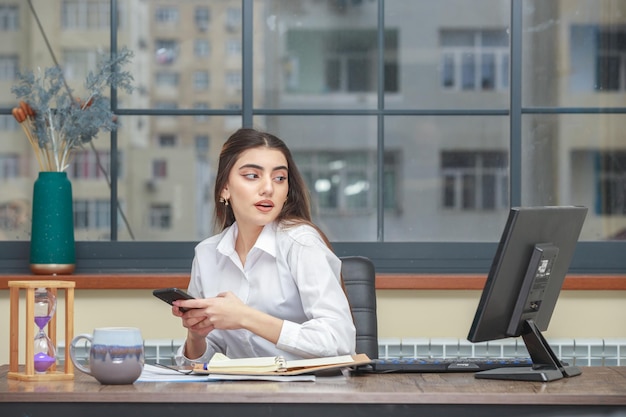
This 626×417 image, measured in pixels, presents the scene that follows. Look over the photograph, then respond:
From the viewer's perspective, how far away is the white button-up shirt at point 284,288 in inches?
88.8

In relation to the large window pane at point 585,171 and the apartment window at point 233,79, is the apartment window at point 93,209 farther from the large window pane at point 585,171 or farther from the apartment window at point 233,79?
the large window pane at point 585,171

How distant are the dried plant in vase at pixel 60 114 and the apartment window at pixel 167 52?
18635 millimetres

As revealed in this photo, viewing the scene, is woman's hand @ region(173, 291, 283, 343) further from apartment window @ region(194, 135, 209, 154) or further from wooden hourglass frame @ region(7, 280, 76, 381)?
apartment window @ region(194, 135, 209, 154)

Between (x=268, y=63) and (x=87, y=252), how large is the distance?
1783 cm

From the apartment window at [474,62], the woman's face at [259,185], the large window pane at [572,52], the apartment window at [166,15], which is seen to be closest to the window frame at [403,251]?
the woman's face at [259,185]

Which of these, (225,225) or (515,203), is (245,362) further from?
(515,203)

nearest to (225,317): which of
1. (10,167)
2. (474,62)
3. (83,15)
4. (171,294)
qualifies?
(171,294)

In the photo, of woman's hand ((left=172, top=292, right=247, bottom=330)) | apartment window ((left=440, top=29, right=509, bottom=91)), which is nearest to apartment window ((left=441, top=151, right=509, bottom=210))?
apartment window ((left=440, top=29, right=509, bottom=91))

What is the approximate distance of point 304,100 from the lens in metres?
27.5

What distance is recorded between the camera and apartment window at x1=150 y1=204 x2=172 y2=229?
21.6 m

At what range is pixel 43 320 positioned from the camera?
2.12 metres

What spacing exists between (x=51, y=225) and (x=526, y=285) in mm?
1773

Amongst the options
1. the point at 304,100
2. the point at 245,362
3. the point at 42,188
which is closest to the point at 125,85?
the point at 42,188

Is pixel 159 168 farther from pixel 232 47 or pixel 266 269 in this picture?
pixel 266 269
